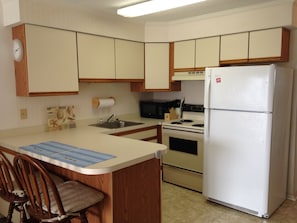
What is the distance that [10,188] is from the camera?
187 cm

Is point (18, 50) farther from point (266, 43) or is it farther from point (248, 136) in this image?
point (266, 43)

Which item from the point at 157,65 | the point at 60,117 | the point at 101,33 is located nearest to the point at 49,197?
the point at 60,117

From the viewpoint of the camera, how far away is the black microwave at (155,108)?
3.88 meters

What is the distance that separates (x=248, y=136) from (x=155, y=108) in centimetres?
161

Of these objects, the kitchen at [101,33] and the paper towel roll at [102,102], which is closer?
the kitchen at [101,33]

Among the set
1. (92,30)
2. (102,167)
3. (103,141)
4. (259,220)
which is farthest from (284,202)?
(92,30)

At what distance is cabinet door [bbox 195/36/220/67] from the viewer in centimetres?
323

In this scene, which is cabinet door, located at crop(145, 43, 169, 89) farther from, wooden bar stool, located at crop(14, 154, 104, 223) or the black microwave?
wooden bar stool, located at crop(14, 154, 104, 223)

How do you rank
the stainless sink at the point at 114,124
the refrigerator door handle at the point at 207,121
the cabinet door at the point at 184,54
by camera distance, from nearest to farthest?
the refrigerator door handle at the point at 207,121, the stainless sink at the point at 114,124, the cabinet door at the point at 184,54

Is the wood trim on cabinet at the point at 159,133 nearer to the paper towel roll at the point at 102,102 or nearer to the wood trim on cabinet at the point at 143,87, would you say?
the wood trim on cabinet at the point at 143,87

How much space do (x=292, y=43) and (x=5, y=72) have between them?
3.17 meters

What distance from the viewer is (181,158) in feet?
11.2

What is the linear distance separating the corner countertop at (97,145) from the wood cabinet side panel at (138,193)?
85 mm

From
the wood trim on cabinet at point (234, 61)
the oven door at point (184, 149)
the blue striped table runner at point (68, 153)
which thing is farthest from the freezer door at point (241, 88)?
the blue striped table runner at point (68, 153)
